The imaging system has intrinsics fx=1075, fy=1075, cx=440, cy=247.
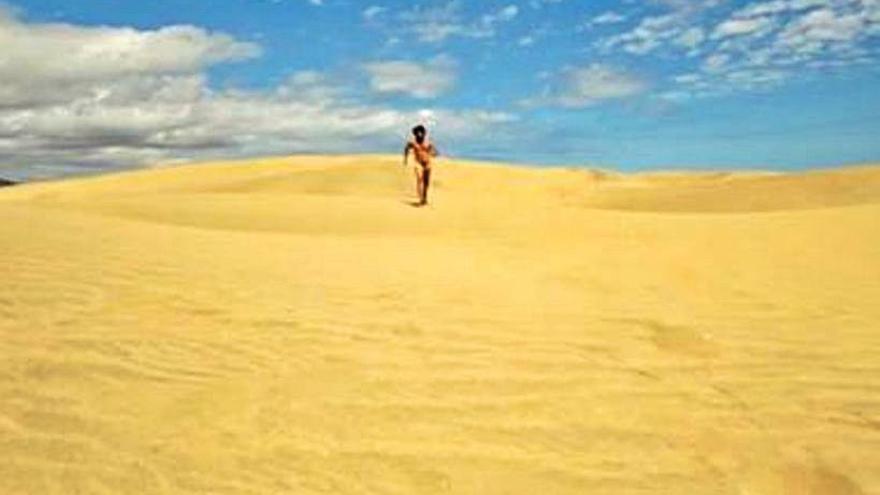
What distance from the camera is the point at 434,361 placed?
6750 millimetres

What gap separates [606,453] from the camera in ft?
17.7

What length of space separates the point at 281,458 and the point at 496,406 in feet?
4.40

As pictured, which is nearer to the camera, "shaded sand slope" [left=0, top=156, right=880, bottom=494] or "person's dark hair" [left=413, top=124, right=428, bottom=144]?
"shaded sand slope" [left=0, top=156, right=880, bottom=494]

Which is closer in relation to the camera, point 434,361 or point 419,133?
point 434,361

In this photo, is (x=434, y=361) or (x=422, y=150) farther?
(x=422, y=150)

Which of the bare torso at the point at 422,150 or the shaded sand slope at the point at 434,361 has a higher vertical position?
the bare torso at the point at 422,150

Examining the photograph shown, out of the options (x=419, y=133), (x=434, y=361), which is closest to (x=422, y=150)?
(x=419, y=133)

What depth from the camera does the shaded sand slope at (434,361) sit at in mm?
5148

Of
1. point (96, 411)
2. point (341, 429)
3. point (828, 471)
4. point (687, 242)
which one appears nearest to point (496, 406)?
point (341, 429)

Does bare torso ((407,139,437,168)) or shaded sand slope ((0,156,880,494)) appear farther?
bare torso ((407,139,437,168))

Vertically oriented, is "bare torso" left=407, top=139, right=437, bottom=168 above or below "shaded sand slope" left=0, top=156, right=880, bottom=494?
above

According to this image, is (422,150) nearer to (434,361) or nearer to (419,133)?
(419,133)

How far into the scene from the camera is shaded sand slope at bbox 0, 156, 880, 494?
5.15 metres

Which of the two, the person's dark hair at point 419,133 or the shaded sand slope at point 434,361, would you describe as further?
the person's dark hair at point 419,133
